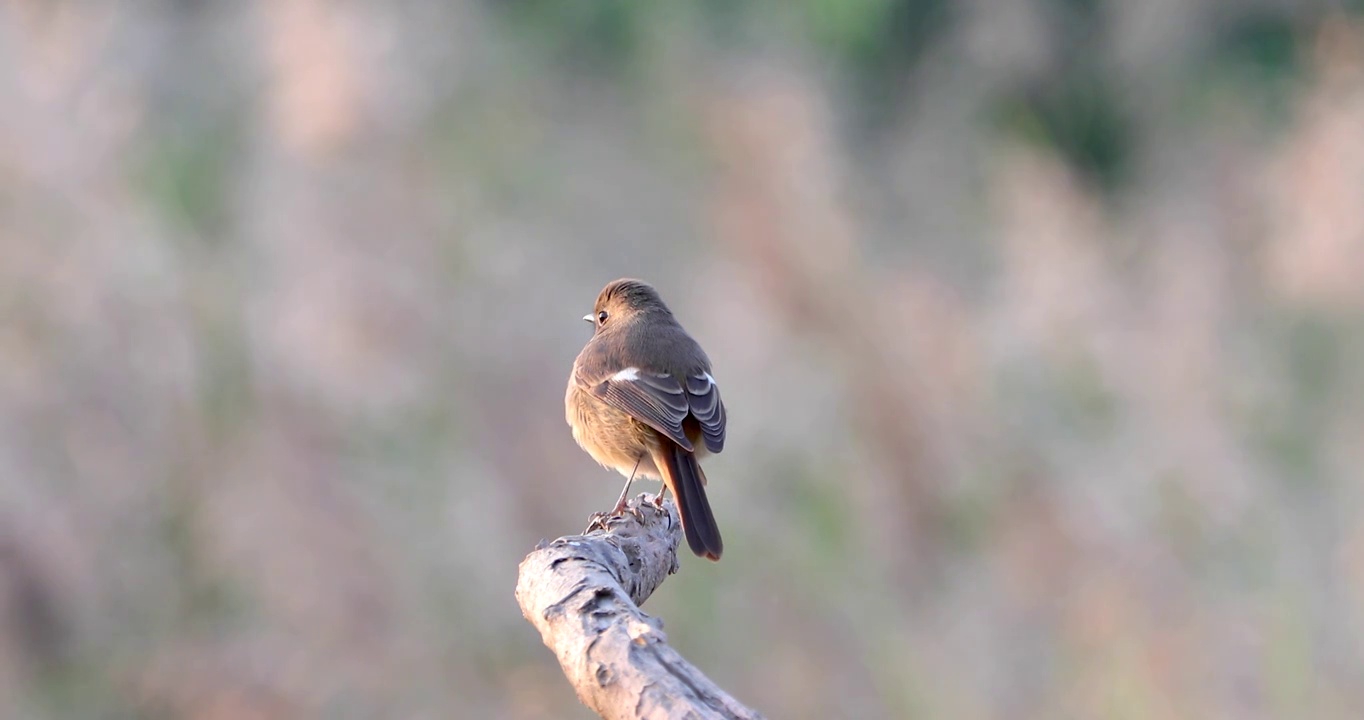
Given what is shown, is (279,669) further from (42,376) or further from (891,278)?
(891,278)

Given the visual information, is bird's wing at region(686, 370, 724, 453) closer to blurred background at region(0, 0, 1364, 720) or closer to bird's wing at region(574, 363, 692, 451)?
bird's wing at region(574, 363, 692, 451)

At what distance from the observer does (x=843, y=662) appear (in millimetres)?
7500

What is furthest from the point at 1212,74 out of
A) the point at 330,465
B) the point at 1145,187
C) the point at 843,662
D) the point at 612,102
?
the point at 330,465

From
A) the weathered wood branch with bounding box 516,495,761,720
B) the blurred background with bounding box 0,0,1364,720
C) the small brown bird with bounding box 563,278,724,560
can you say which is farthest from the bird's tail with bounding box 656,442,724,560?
the blurred background with bounding box 0,0,1364,720

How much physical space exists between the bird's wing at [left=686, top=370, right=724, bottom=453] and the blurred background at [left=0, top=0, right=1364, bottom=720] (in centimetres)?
285

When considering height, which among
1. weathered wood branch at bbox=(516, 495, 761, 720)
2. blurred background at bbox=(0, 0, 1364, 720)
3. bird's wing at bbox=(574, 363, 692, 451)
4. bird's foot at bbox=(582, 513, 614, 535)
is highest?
blurred background at bbox=(0, 0, 1364, 720)

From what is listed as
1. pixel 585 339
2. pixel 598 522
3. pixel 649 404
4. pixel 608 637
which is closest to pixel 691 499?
pixel 598 522

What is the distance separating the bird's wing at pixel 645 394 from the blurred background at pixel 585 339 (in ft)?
9.26

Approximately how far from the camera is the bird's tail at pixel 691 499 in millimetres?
3711

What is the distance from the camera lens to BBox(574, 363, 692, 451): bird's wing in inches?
164

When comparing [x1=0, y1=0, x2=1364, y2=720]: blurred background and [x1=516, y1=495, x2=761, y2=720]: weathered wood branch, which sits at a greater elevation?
[x1=0, y1=0, x2=1364, y2=720]: blurred background

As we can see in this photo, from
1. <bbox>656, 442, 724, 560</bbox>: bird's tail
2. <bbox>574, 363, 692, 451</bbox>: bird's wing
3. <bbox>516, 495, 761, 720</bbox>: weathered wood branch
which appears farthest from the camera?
<bbox>574, 363, 692, 451</bbox>: bird's wing

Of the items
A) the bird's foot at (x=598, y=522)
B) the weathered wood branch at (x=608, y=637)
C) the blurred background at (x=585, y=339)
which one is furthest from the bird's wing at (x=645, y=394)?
the blurred background at (x=585, y=339)

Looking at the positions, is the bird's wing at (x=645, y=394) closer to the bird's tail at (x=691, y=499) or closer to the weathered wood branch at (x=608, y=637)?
the bird's tail at (x=691, y=499)
